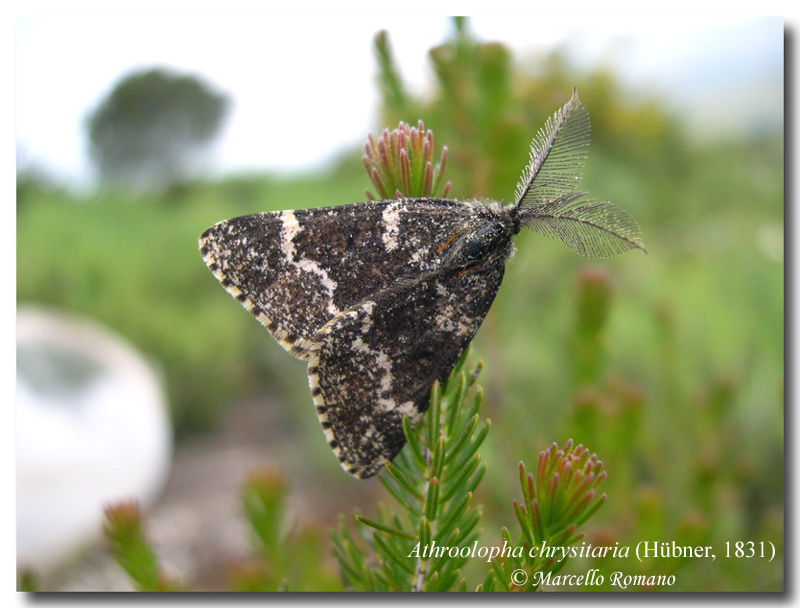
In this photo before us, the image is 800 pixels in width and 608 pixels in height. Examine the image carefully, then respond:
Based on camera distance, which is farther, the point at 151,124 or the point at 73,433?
the point at 151,124

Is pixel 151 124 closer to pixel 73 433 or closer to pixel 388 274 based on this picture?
pixel 73 433

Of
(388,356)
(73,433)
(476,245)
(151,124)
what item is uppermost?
(476,245)

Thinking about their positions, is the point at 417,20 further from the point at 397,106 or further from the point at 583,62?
the point at 583,62

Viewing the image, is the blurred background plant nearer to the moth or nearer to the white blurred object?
the moth

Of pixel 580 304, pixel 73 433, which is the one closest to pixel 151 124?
pixel 73 433

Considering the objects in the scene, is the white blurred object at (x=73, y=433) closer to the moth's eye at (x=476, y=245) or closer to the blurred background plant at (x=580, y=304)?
the blurred background plant at (x=580, y=304)

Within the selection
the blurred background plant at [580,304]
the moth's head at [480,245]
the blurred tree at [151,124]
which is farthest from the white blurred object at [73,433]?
the moth's head at [480,245]

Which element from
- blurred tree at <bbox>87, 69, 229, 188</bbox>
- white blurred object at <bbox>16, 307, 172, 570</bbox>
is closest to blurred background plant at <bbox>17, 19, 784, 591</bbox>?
blurred tree at <bbox>87, 69, 229, 188</bbox>
